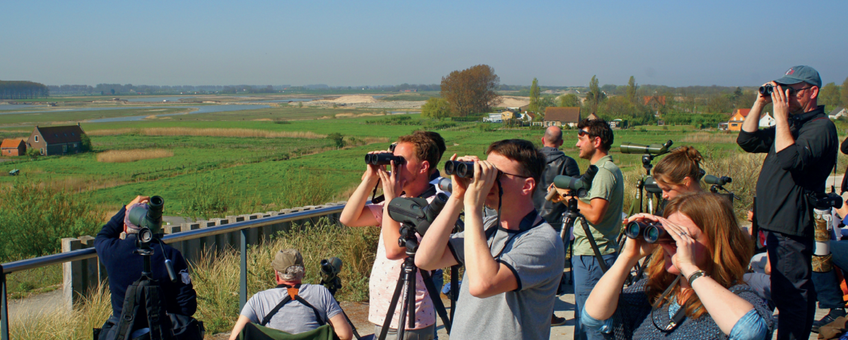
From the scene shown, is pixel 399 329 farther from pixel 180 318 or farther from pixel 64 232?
pixel 64 232

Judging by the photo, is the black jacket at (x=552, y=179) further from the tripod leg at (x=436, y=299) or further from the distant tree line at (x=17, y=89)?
the distant tree line at (x=17, y=89)

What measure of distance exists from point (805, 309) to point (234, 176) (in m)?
45.9

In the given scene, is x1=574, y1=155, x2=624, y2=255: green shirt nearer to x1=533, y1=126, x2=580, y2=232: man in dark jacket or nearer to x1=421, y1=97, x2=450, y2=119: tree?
x1=533, y1=126, x2=580, y2=232: man in dark jacket

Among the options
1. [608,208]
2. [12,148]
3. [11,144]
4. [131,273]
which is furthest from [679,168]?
[11,144]

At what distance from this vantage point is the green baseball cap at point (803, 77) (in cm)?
328

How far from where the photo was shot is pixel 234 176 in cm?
4544

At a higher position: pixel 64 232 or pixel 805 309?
pixel 805 309

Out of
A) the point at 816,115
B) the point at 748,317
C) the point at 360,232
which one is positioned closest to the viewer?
the point at 748,317

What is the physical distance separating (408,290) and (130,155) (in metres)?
73.8

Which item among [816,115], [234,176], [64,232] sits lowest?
[234,176]

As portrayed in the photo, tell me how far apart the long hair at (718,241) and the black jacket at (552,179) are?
316cm

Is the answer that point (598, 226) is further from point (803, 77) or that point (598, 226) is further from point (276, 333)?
point (276, 333)

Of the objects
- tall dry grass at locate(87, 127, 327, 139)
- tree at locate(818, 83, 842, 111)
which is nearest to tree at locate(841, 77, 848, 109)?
tree at locate(818, 83, 842, 111)

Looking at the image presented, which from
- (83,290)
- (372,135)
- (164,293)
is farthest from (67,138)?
(164,293)
